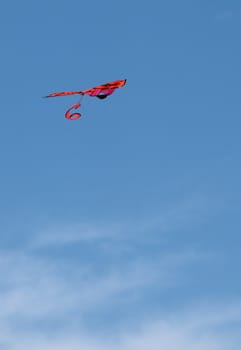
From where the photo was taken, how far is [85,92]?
40.6m

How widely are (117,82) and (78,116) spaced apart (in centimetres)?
517

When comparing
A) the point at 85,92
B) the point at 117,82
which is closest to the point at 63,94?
the point at 85,92

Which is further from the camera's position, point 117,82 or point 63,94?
point 117,82

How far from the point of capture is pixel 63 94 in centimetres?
3925

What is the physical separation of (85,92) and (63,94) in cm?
242

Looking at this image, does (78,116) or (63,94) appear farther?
(78,116)

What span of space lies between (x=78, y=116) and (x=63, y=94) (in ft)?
12.2

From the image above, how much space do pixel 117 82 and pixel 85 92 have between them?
11.7 ft

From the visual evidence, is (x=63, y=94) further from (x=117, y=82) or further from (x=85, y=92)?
(x=117, y=82)

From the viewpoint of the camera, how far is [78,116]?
42438mm

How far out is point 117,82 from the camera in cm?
4191
